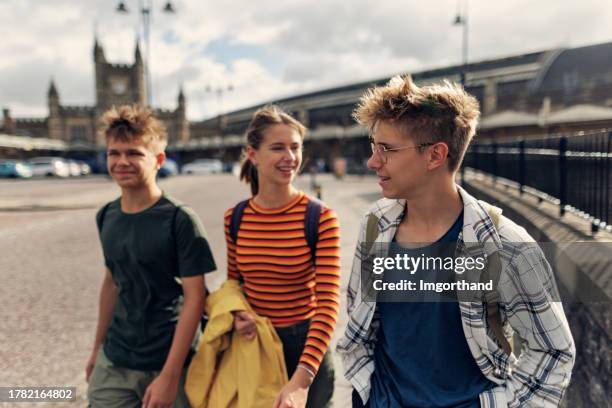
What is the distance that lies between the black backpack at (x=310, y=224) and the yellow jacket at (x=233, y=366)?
0.31 metres

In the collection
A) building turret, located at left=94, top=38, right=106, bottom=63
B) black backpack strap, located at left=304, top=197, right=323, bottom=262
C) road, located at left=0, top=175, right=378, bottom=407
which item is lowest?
road, located at left=0, top=175, right=378, bottom=407

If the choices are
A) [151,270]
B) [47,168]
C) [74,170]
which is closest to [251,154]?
[151,270]

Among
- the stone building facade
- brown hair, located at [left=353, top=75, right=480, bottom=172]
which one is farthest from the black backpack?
the stone building facade

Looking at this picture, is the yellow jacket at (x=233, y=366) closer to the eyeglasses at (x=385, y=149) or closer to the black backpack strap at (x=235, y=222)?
the black backpack strap at (x=235, y=222)

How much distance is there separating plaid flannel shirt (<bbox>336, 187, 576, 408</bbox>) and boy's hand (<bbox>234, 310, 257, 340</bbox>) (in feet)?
2.63

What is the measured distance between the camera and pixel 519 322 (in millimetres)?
1363

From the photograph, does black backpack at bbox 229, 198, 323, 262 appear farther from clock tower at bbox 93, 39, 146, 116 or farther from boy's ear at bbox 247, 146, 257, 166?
clock tower at bbox 93, 39, 146, 116

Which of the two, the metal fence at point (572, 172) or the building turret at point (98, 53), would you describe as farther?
the building turret at point (98, 53)

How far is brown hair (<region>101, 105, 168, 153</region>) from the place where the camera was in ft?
7.06

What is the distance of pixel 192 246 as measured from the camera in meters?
2.02

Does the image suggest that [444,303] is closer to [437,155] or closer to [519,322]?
[519,322]

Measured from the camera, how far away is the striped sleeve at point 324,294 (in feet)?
5.73

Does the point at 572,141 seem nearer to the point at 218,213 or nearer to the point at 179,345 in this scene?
the point at 179,345

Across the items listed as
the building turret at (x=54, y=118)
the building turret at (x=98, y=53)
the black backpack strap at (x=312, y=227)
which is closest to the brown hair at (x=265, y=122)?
the black backpack strap at (x=312, y=227)
